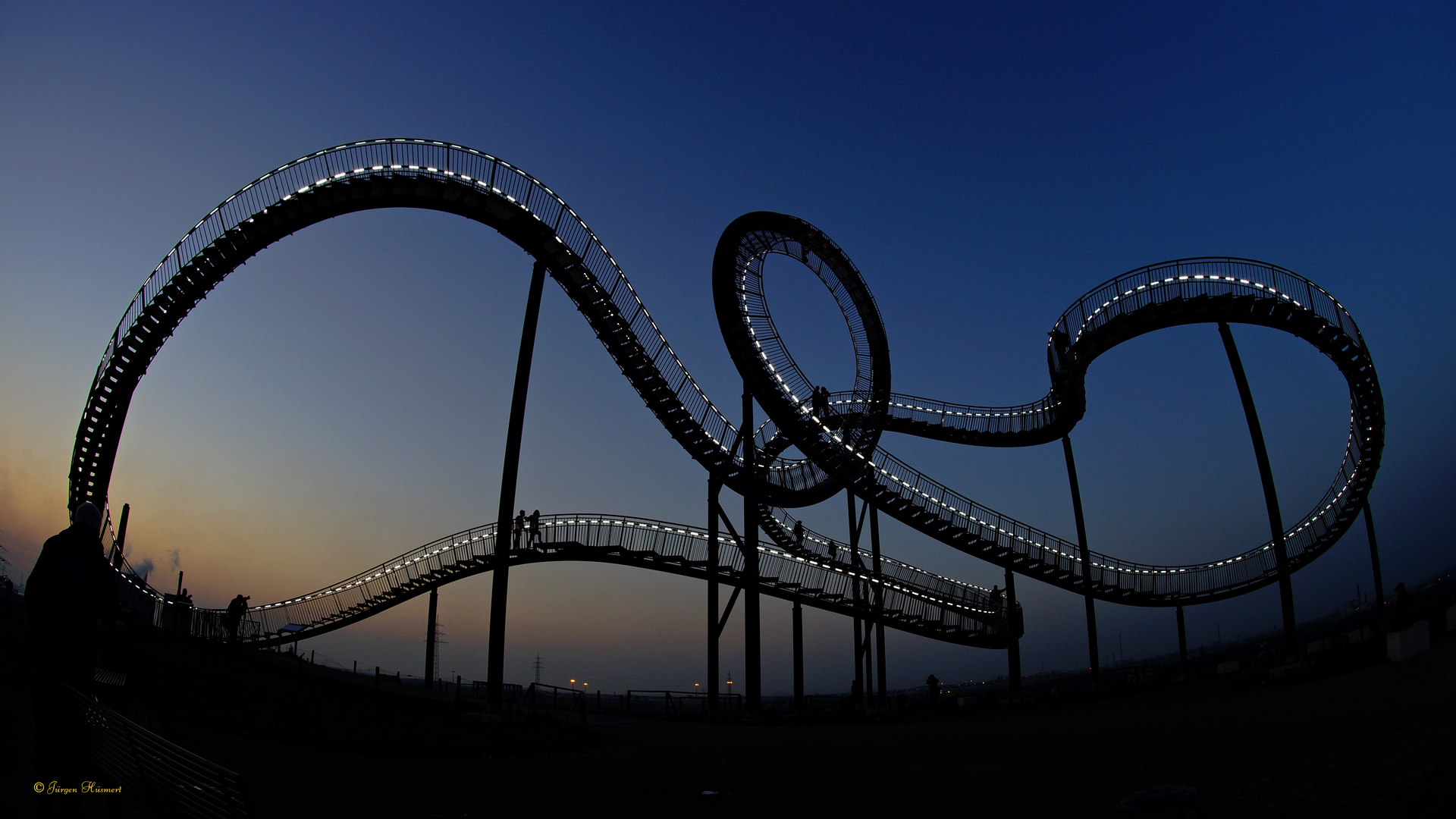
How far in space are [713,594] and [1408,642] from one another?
17.3m

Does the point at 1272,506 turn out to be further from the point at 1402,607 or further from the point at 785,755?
the point at 785,755

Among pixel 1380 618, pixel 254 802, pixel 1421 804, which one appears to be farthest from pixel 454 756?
pixel 1380 618

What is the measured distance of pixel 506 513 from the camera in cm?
1741

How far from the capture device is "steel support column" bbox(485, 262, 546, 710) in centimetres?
1652

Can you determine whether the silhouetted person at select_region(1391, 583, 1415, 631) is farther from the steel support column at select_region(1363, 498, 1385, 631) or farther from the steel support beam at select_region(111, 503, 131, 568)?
the steel support beam at select_region(111, 503, 131, 568)

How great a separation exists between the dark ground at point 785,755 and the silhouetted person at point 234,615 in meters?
6.41

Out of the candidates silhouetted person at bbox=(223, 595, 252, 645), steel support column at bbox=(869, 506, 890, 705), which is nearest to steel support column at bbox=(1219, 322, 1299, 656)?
steel support column at bbox=(869, 506, 890, 705)

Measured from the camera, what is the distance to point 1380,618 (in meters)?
26.5

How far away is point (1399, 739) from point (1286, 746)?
1.27 metres

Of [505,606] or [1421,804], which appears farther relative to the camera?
[505,606]

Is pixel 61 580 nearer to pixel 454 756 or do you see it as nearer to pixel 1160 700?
pixel 454 756

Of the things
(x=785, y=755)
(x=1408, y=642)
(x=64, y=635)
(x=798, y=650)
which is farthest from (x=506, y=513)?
(x=1408, y=642)

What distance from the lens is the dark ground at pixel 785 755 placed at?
884cm

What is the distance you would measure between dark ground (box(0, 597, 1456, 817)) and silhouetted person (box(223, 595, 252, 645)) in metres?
6.41
